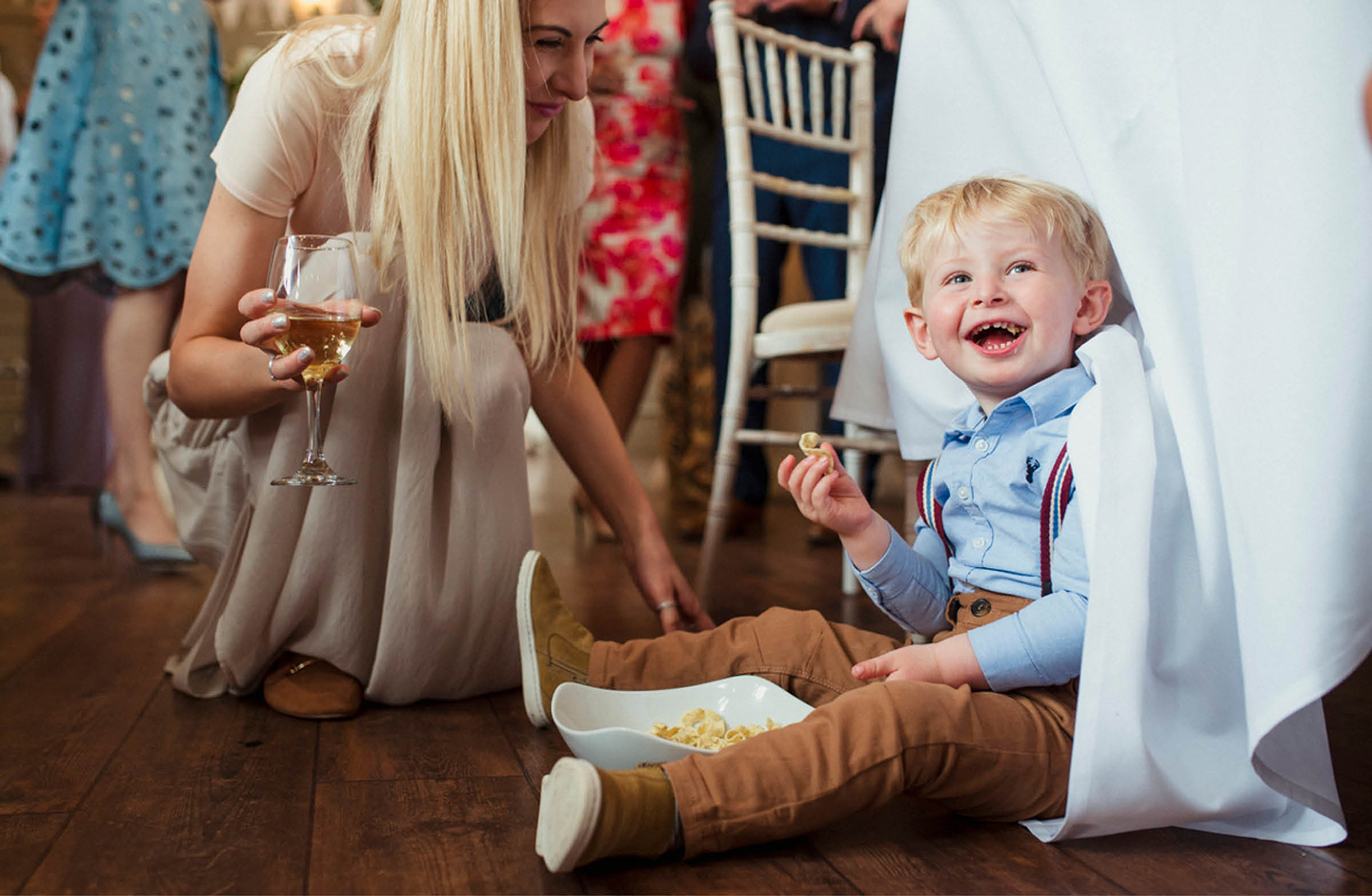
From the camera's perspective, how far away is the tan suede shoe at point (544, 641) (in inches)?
39.1

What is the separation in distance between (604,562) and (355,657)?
1.08 meters

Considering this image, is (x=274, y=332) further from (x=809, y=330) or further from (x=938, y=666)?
(x=809, y=330)

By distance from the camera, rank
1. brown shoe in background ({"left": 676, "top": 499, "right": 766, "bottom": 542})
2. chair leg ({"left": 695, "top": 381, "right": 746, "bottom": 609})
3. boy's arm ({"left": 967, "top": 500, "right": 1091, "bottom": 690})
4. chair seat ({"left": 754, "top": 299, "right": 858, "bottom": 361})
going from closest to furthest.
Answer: boy's arm ({"left": 967, "top": 500, "right": 1091, "bottom": 690}) < chair seat ({"left": 754, "top": 299, "right": 858, "bottom": 361}) < chair leg ({"left": 695, "top": 381, "right": 746, "bottom": 609}) < brown shoe in background ({"left": 676, "top": 499, "right": 766, "bottom": 542})

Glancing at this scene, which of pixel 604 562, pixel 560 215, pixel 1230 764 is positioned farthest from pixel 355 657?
pixel 604 562

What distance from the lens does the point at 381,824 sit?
0.79 m

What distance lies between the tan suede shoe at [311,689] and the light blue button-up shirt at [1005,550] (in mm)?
521

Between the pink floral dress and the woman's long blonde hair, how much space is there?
1.24 metres

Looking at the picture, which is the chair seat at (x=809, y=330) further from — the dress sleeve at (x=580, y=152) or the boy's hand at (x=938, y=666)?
the boy's hand at (x=938, y=666)

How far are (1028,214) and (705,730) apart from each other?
0.49 m

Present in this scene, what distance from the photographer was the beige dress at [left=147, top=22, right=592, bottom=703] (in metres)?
1.08

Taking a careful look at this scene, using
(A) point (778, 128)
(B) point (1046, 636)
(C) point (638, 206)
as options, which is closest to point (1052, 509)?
(B) point (1046, 636)

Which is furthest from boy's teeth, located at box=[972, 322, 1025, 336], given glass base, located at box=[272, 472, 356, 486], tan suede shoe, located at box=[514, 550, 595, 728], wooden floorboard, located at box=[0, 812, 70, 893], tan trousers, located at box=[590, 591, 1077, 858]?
wooden floorboard, located at box=[0, 812, 70, 893]

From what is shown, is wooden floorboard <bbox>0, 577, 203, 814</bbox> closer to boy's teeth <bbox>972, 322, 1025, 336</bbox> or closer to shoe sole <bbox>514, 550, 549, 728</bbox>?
shoe sole <bbox>514, 550, 549, 728</bbox>

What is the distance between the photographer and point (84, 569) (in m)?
1.99
